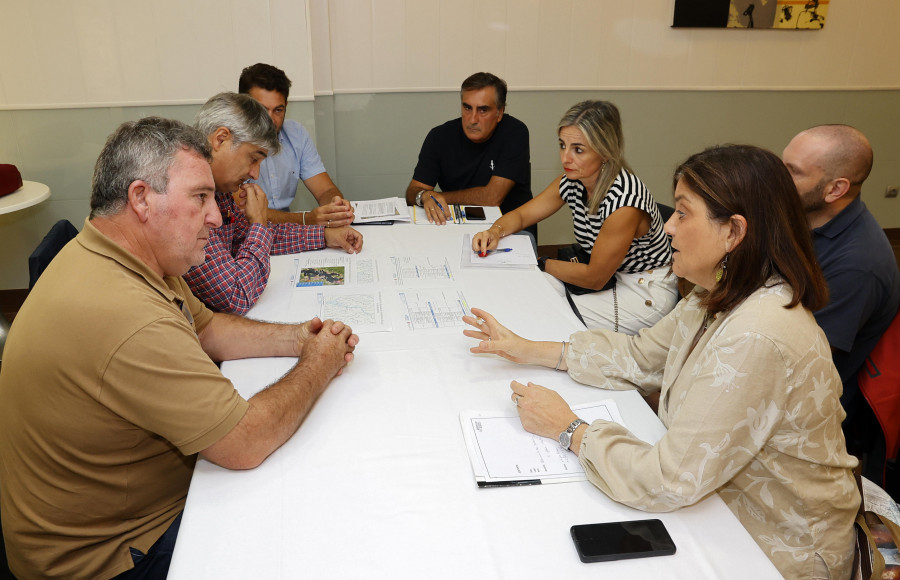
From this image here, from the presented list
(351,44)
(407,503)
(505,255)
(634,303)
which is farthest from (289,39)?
(407,503)

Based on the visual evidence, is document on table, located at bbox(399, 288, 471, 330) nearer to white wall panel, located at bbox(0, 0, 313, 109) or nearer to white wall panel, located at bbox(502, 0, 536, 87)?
white wall panel, located at bbox(0, 0, 313, 109)

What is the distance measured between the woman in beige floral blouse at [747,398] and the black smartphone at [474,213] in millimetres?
1578

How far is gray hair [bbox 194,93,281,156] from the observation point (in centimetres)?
215

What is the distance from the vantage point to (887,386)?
1.75 metres

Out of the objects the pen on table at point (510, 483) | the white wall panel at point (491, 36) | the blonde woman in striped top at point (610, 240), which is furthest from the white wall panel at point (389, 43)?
the pen on table at point (510, 483)

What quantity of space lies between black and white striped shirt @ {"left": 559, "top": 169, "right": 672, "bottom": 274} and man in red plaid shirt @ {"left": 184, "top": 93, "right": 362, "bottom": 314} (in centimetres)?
133

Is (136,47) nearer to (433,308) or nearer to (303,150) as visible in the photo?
(303,150)

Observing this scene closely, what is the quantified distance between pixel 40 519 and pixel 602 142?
7.29 ft

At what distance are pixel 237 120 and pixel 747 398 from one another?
1779 millimetres

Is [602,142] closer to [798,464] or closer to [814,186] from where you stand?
[814,186]

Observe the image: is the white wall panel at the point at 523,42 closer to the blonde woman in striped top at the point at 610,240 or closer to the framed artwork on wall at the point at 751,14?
the framed artwork on wall at the point at 751,14

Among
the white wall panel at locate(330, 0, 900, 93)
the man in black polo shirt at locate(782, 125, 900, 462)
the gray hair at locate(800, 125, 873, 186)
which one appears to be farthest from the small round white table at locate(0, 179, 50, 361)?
the gray hair at locate(800, 125, 873, 186)

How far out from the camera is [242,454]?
1284 mm

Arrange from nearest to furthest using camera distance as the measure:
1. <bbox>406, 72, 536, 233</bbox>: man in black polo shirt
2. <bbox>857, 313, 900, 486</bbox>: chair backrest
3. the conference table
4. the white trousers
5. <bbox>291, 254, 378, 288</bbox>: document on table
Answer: the conference table
<bbox>857, 313, 900, 486</bbox>: chair backrest
<bbox>291, 254, 378, 288</bbox>: document on table
the white trousers
<bbox>406, 72, 536, 233</bbox>: man in black polo shirt
